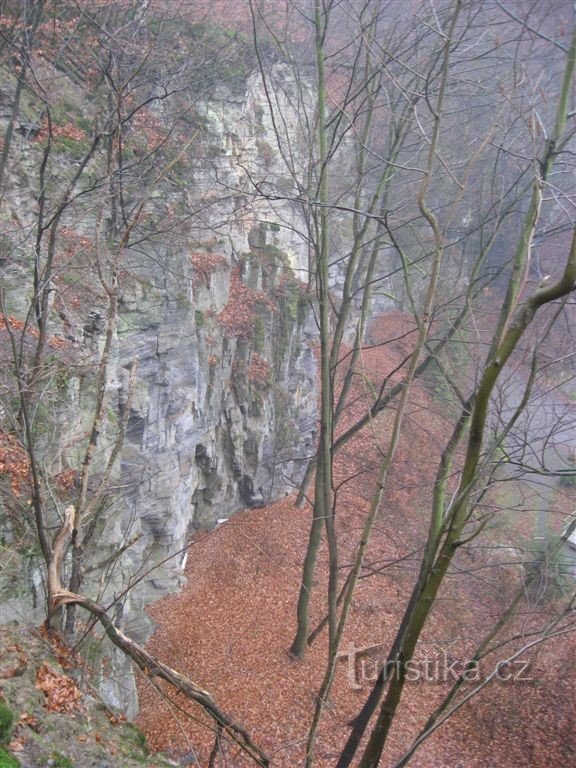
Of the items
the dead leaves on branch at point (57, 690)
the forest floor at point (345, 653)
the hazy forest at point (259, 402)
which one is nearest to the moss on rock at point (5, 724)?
the hazy forest at point (259, 402)

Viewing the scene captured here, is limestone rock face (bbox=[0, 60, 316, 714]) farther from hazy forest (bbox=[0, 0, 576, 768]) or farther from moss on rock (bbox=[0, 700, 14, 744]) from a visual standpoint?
moss on rock (bbox=[0, 700, 14, 744])

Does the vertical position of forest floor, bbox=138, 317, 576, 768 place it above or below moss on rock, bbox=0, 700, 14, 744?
below

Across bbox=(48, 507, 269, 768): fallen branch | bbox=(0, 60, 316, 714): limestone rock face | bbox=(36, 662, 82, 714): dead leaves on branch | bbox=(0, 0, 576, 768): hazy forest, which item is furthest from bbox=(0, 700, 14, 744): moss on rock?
bbox=(0, 60, 316, 714): limestone rock face

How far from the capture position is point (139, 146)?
32.4 feet

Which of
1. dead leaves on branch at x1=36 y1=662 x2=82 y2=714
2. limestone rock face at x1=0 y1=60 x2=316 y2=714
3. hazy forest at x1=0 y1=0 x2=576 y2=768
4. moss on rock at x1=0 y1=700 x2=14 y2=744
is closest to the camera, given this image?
moss on rock at x1=0 y1=700 x2=14 y2=744

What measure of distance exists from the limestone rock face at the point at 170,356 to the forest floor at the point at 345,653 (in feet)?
2.38

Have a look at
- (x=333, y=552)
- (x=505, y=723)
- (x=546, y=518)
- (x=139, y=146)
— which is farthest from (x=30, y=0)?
(x=546, y=518)

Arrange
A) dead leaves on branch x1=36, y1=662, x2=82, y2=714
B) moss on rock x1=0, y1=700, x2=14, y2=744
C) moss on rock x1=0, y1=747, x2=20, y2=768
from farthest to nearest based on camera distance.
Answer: dead leaves on branch x1=36, y1=662, x2=82, y2=714 < moss on rock x1=0, y1=700, x2=14, y2=744 < moss on rock x1=0, y1=747, x2=20, y2=768

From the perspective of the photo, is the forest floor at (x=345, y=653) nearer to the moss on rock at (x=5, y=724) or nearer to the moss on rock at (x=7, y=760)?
the moss on rock at (x=5, y=724)

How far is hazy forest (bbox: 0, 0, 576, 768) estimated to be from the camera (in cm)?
385

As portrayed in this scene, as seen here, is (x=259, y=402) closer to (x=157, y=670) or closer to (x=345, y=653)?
(x=345, y=653)

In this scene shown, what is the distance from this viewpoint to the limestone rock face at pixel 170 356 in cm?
654

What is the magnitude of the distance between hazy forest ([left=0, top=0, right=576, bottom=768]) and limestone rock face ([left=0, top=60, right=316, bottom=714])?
2.4 inches

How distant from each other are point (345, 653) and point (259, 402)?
574 centimetres
